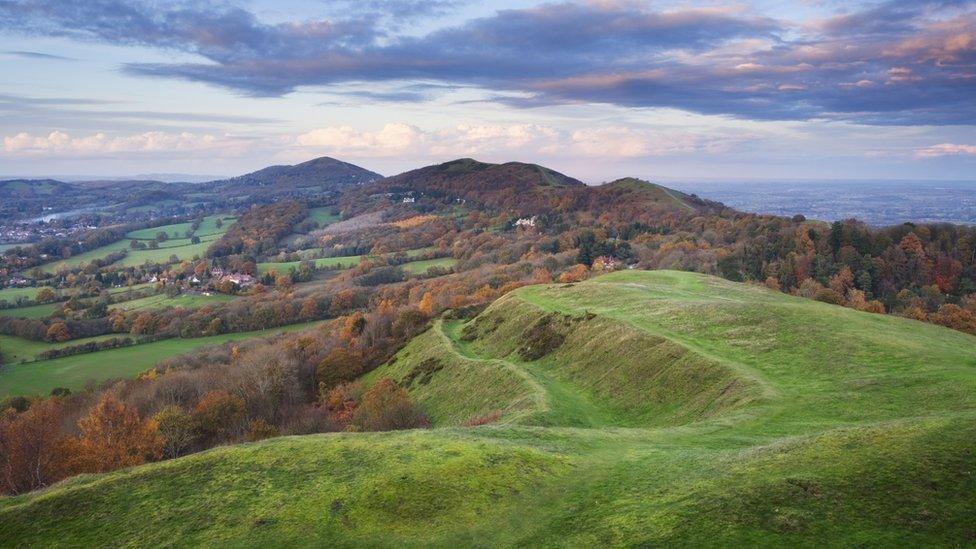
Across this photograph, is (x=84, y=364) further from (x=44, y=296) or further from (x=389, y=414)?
(x=389, y=414)

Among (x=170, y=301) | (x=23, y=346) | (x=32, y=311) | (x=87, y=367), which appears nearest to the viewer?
(x=87, y=367)

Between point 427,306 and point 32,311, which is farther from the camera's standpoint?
point 32,311

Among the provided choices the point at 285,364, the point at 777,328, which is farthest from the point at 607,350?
the point at 285,364

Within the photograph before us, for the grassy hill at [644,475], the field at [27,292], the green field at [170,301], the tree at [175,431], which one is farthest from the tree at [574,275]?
the field at [27,292]

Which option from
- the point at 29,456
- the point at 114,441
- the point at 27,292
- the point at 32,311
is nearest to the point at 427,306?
the point at 114,441

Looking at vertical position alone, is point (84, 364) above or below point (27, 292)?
below

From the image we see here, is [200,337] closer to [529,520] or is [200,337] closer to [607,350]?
[607,350]

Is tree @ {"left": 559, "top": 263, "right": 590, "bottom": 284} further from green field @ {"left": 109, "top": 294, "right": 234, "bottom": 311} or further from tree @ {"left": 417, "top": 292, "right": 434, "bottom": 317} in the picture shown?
green field @ {"left": 109, "top": 294, "right": 234, "bottom": 311}
